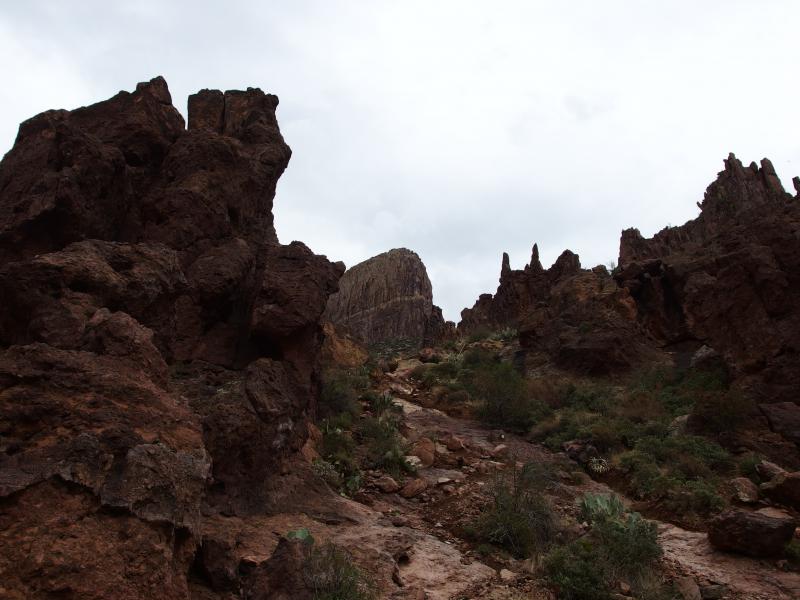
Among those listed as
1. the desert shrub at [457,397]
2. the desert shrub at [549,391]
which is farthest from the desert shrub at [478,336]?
the desert shrub at [457,397]

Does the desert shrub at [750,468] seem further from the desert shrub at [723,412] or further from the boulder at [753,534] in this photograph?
the boulder at [753,534]

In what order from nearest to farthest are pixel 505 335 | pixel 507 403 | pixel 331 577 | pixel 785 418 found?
pixel 331 577 → pixel 785 418 → pixel 507 403 → pixel 505 335

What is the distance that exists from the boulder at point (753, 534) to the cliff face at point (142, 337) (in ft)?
19.6

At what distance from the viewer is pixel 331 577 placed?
5.01 m

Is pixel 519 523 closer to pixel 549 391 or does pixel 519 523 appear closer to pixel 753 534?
pixel 753 534

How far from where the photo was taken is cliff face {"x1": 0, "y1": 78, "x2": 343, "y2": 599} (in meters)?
3.73

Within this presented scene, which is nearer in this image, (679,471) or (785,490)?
(785,490)

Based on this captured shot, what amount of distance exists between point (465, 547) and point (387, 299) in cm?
4978

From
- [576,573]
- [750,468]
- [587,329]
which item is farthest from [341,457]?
[587,329]

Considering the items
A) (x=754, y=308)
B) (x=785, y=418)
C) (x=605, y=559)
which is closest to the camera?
(x=605, y=559)

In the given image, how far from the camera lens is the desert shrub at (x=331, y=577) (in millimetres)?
4859

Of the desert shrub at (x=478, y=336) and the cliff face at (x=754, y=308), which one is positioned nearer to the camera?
the cliff face at (x=754, y=308)

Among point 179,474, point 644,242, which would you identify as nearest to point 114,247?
point 179,474

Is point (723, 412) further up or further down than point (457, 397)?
further down
